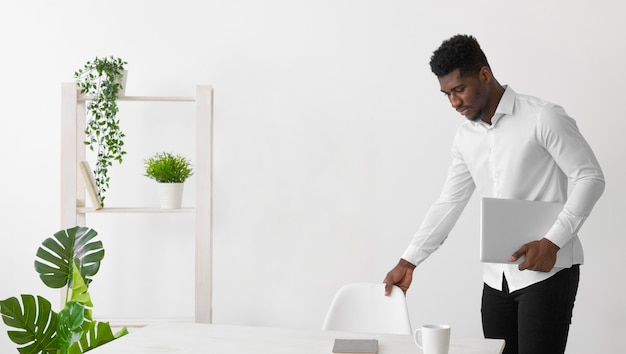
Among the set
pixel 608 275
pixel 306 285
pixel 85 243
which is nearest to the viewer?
pixel 85 243

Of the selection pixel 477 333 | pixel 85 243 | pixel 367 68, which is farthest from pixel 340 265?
pixel 85 243

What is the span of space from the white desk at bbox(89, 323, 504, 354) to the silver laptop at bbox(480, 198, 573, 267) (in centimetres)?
27

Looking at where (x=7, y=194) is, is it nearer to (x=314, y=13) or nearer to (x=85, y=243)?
(x=85, y=243)

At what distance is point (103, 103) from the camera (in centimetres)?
317

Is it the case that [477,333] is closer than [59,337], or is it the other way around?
[59,337]

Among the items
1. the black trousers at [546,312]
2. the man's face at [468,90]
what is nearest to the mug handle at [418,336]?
the black trousers at [546,312]

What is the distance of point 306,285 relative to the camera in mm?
3455

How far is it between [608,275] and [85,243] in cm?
228

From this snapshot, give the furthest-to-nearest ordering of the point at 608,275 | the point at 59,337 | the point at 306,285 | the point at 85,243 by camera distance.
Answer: the point at 306,285
the point at 608,275
the point at 85,243
the point at 59,337

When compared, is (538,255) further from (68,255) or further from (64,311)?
(68,255)

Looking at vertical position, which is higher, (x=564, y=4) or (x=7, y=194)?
(x=564, y=4)

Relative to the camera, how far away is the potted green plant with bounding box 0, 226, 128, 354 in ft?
8.40

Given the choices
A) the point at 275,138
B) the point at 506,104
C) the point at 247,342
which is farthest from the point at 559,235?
the point at 275,138

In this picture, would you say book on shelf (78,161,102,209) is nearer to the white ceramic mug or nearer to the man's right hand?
the man's right hand
